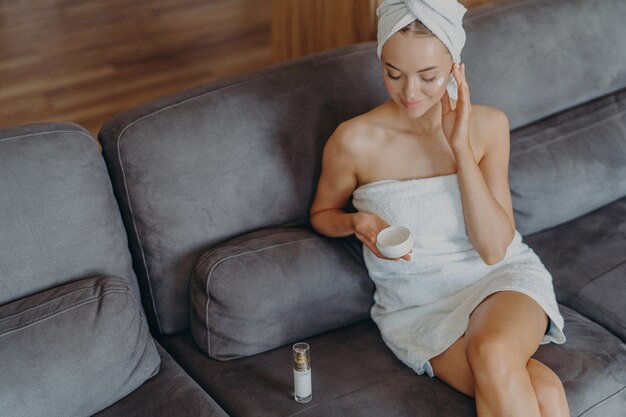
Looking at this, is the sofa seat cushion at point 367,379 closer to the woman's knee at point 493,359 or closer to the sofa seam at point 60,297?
the woman's knee at point 493,359

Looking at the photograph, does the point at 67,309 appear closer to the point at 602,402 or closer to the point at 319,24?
the point at 602,402

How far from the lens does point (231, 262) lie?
217cm

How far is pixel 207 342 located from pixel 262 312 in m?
0.17

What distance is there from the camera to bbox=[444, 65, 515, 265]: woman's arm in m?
2.12

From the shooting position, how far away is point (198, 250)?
225 centimetres

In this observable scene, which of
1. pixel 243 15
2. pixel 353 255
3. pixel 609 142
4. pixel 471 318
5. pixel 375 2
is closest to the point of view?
pixel 471 318

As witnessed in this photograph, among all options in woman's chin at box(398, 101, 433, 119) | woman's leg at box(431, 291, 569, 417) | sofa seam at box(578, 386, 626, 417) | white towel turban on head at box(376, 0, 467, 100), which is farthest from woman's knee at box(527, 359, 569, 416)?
white towel turban on head at box(376, 0, 467, 100)

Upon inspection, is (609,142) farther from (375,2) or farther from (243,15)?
(243,15)

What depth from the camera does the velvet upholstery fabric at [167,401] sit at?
200 centimetres

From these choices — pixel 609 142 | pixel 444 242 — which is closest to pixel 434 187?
pixel 444 242

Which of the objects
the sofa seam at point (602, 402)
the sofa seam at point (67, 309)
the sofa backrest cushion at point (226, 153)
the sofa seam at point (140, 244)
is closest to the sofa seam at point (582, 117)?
the sofa backrest cushion at point (226, 153)

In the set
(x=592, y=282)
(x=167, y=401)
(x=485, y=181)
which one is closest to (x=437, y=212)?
(x=485, y=181)

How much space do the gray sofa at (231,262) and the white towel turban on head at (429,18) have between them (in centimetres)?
44

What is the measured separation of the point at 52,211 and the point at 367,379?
2.81 feet
